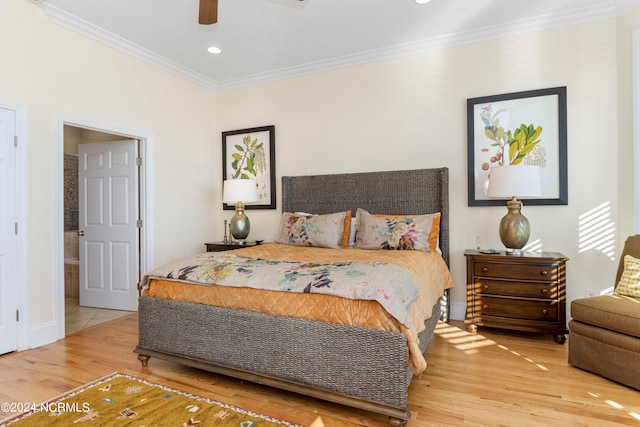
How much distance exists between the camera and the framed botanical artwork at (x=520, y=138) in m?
3.33

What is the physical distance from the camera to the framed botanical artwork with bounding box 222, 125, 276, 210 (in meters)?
4.67

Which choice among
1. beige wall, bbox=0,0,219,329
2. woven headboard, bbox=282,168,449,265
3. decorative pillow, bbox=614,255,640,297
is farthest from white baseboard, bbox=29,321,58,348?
decorative pillow, bbox=614,255,640,297

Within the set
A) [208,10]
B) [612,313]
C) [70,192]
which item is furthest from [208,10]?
[70,192]

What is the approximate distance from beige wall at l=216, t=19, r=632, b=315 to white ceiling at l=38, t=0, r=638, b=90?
143 mm

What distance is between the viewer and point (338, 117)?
4.30 m

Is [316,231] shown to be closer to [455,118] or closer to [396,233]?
[396,233]

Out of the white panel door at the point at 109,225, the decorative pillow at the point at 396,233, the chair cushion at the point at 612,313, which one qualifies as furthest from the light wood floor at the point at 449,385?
the white panel door at the point at 109,225

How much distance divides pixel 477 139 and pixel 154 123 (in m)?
3.54

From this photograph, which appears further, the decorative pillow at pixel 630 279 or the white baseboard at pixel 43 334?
the white baseboard at pixel 43 334

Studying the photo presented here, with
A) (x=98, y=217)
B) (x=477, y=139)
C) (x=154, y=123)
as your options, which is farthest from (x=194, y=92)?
(x=477, y=139)

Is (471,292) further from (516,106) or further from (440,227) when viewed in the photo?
(516,106)

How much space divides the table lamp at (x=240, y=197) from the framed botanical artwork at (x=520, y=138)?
243 centimetres

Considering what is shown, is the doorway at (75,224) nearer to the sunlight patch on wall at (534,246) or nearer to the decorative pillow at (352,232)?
the decorative pillow at (352,232)

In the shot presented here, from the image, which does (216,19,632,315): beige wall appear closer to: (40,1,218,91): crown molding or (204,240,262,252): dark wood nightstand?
(204,240,262,252): dark wood nightstand
